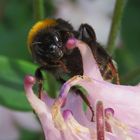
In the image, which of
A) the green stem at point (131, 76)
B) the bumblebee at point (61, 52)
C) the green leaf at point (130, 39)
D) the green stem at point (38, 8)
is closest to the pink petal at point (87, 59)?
the bumblebee at point (61, 52)

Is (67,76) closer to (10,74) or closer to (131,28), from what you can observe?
(10,74)

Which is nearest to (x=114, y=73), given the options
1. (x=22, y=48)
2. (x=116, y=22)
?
(x=116, y=22)

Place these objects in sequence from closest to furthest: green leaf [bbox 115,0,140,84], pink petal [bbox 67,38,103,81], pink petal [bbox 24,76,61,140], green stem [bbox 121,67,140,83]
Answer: pink petal [bbox 24,76,61,140] → pink petal [bbox 67,38,103,81] → green stem [bbox 121,67,140,83] → green leaf [bbox 115,0,140,84]

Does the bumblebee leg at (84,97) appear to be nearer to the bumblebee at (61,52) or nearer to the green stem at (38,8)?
the bumblebee at (61,52)

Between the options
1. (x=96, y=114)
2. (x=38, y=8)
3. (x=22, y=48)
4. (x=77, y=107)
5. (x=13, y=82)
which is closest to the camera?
(x=96, y=114)

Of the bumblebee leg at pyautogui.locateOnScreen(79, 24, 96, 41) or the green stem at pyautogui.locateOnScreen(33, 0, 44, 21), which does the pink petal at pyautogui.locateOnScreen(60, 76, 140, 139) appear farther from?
the green stem at pyautogui.locateOnScreen(33, 0, 44, 21)

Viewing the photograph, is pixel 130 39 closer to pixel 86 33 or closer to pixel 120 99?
pixel 86 33

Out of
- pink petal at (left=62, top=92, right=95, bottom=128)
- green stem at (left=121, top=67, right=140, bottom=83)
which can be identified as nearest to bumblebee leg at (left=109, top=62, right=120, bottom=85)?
pink petal at (left=62, top=92, right=95, bottom=128)
